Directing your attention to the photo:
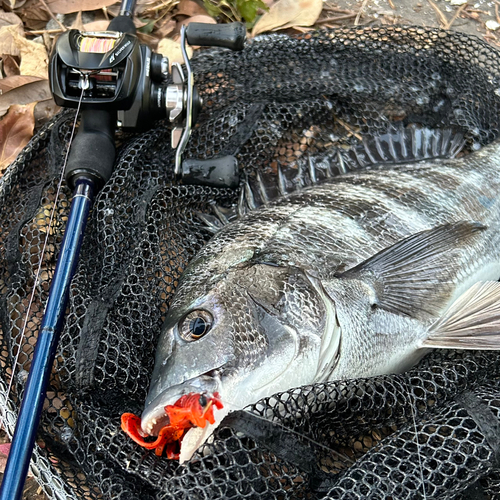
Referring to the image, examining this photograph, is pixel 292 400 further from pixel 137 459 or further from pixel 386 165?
pixel 386 165

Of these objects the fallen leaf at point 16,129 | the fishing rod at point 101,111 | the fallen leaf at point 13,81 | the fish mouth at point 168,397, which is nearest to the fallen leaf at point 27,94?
the fallen leaf at point 13,81

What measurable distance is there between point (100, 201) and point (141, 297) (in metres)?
0.53

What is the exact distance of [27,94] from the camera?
11.2ft

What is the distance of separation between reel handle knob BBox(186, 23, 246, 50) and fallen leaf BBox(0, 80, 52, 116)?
123 centimetres

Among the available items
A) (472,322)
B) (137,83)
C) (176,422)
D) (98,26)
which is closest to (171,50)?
(98,26)

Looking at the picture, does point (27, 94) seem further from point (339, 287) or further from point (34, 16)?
point (339, 287)

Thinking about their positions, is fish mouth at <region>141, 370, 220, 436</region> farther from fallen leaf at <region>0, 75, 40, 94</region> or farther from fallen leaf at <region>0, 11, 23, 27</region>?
fallen leaf at <region>0, 11, 23, 27</region>

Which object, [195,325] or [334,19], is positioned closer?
[195,325]

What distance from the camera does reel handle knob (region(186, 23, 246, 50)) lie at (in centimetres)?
274

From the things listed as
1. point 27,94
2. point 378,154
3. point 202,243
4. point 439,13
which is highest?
point 439,13

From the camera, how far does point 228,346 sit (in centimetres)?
190

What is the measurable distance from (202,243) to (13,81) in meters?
1.80

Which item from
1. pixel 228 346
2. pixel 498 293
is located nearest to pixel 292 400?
pixel 228 346

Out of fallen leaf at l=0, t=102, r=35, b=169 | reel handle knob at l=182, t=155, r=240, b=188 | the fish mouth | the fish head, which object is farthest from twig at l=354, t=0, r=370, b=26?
the fish mouth
